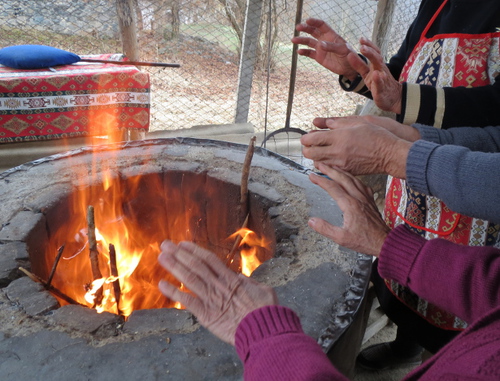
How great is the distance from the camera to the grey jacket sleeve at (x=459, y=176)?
3.21ft

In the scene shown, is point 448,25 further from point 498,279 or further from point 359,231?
point 498,279

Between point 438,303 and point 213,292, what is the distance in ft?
A: 2.02

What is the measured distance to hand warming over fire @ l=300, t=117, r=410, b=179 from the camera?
1.14 meters

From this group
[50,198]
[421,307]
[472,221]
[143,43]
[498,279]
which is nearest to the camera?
[498,279]

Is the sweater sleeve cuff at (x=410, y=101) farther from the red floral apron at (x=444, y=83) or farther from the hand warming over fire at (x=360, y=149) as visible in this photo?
the hand warming over fire at (x=360, y=149)

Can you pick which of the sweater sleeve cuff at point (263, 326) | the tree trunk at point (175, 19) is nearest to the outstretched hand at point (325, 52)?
the sweater sleeve cuff at point (263, 326)

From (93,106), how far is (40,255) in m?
2.18

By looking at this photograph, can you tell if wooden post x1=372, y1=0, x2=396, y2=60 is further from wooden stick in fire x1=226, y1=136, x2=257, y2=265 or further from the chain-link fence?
wooden stick in fire x1=226, y1=136, x2=257, y2=265

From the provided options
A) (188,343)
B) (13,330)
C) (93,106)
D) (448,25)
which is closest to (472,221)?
(448,25)

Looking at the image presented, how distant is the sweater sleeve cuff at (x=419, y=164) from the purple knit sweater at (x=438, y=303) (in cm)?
15

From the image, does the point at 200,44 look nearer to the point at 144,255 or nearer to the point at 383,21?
the point at 383,21

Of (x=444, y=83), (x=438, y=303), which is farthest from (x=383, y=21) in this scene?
(x=438, y=303)

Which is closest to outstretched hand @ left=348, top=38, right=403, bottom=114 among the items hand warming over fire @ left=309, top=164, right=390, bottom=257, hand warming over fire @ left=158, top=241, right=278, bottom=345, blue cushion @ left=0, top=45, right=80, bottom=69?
hand warming over fire @ left=309, top=164, right=390, bottom=257

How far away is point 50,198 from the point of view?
1982mm
